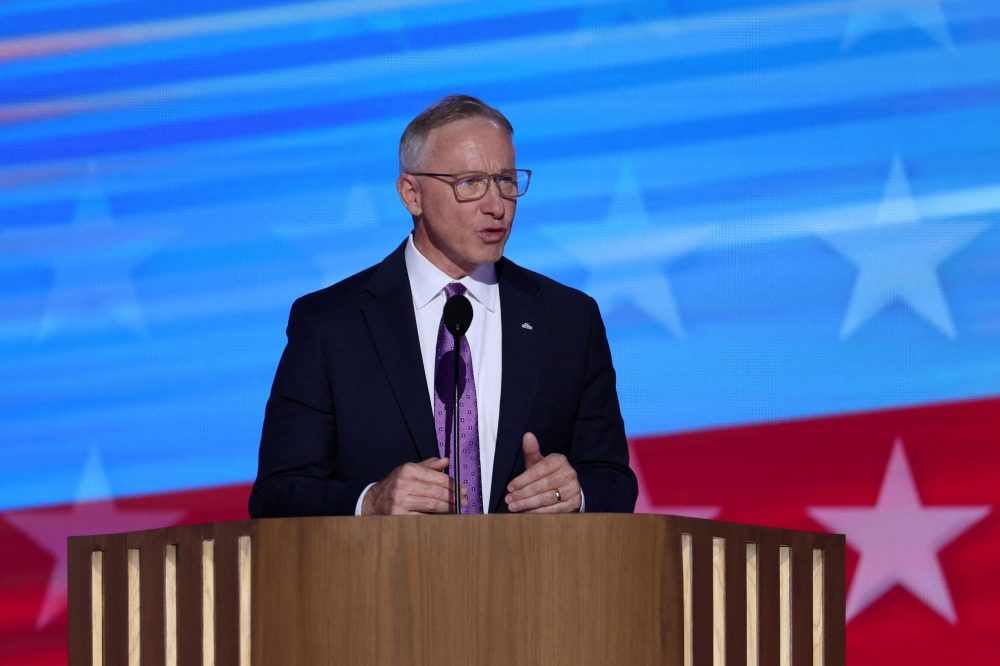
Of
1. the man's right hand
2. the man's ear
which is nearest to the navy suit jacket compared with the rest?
the man's ear

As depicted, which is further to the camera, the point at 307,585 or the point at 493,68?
the point at 493,68

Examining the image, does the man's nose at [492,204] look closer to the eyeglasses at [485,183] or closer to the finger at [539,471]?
the eyeglasses at [485,183]

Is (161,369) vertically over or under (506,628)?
over

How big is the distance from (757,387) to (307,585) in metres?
2.09

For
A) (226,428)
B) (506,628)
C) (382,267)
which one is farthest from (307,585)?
(226,428)

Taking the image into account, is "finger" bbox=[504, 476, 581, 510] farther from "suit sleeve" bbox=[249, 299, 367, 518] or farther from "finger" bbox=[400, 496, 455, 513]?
"suit sleeve" bbox=[249, 299, 367, 518]

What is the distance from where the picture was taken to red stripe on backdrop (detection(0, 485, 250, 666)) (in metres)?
3.92

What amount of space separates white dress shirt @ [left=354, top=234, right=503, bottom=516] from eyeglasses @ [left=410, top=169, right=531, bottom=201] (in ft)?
0.62

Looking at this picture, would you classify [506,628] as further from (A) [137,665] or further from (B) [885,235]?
(B) [885,235]

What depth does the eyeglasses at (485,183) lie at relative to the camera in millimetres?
2730

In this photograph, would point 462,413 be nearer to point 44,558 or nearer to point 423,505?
point 423,505

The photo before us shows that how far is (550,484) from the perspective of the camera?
93.0 inches

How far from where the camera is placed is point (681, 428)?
153 inches

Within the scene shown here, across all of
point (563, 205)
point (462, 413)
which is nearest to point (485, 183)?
point (462, 413)
